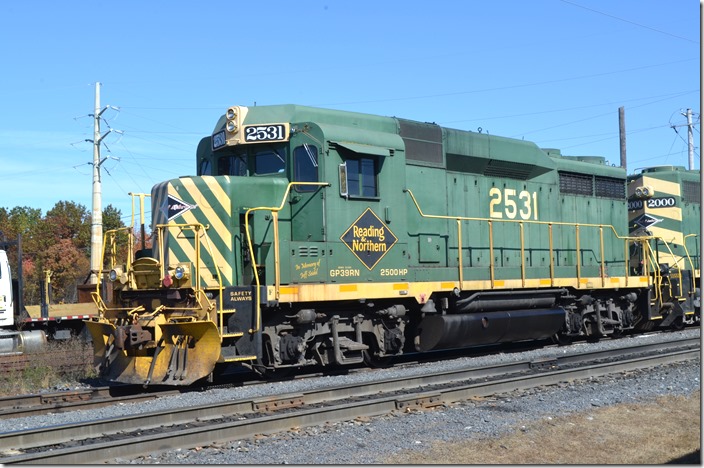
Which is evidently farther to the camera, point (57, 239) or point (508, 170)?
point (57, 239)

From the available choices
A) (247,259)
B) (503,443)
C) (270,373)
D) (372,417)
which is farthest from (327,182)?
(503,443)

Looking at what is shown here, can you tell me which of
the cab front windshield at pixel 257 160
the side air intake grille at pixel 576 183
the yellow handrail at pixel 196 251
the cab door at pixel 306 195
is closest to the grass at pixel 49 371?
the yellow handrail at pixel 196 251

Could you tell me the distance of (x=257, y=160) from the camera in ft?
36.2

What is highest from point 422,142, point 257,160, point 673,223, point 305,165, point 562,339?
point 422,142

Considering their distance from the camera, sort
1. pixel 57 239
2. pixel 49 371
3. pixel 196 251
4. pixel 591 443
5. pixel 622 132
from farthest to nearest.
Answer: pixel 57 239, pixel 622 132, pixel 49 371, pixel 196 251, pixel 591 443

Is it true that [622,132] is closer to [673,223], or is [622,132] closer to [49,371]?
[673,223]

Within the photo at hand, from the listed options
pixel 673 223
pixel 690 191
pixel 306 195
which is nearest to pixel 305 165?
pixel 306 195

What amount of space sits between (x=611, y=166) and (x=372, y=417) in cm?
1122

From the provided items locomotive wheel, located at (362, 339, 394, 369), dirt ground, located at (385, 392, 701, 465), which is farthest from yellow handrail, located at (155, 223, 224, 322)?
dirt ground, located at (385, 392, 701, 465)

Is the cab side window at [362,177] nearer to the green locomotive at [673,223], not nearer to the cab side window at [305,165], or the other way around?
the cab side window at [305,165]

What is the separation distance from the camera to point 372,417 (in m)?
7.84

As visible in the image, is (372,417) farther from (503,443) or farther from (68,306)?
(68,306)

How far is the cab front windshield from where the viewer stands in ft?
35.8

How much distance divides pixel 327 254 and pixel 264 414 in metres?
3.23
